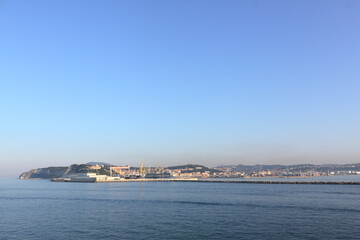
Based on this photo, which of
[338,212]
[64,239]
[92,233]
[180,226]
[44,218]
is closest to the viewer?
[64,239]

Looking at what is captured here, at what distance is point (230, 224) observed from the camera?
31.0 meters

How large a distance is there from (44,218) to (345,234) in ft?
99.6

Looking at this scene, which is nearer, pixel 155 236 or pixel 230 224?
pixel 155 236

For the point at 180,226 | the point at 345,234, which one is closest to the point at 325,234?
the point at 345,234

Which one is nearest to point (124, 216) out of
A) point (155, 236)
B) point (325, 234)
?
point (155, 236)

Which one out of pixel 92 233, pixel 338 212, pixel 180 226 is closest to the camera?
pixel 92 233

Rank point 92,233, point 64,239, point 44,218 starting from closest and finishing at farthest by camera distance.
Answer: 1. point 64,239
2. point 92,233
3. point 44,218

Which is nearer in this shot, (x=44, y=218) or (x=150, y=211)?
(x=44, y=218)

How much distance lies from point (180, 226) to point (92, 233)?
26.8 ft

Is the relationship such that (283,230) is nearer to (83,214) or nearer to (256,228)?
(256,228)

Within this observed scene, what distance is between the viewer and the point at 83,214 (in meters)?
38.4

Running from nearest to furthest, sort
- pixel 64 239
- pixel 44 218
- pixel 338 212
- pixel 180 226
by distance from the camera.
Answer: pixel 64 239 < pixel 180 226 < pixel 44 218 < pixel 338 212

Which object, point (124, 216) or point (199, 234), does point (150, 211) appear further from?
point (199, 234)

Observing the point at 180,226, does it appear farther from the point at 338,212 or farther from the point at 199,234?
the point at 338,212
